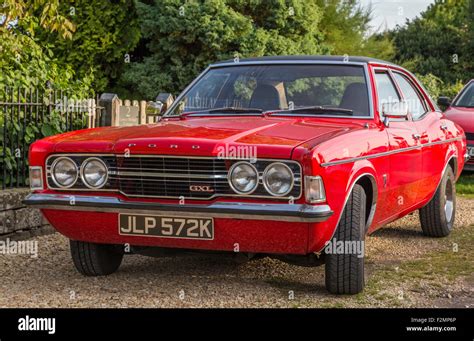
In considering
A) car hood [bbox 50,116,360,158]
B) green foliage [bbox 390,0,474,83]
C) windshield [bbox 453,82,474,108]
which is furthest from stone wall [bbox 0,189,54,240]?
green foliage [bbox 390,0,474,83]

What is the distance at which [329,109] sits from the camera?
600 cm

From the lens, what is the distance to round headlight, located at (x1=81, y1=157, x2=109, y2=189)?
5250 mm

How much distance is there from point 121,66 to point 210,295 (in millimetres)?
13873

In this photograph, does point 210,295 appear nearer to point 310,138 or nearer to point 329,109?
point 310,138

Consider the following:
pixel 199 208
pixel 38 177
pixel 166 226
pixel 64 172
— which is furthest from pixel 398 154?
pixel 38 177

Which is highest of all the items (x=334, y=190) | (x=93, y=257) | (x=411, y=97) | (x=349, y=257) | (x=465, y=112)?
(x=411, y=97)

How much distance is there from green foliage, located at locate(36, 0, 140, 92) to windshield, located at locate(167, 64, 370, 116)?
10.9 m

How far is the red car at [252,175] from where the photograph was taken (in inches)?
190

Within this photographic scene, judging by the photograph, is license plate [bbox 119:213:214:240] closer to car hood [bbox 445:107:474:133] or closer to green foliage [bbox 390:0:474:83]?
car hood [bbox 445:107:474:133]

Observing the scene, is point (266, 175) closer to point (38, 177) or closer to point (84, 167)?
point (84, 167)

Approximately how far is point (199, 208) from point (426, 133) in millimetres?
2953

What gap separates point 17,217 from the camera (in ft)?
25.2

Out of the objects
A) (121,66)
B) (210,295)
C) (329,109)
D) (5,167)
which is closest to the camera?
(210,295)

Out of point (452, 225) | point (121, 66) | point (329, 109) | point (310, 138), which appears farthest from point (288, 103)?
point (121, 66)
